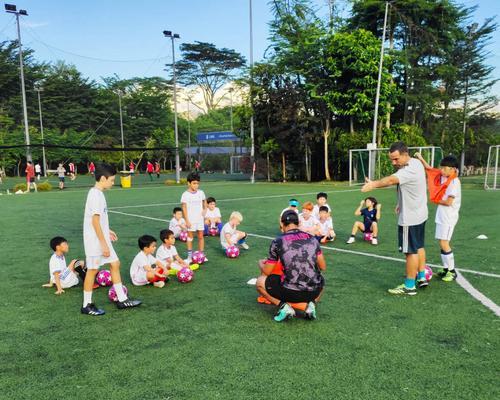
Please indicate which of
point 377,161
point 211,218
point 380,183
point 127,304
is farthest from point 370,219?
point 377,161

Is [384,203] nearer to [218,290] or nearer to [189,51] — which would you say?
[218,290]

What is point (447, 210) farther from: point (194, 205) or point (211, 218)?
point (211, 218)

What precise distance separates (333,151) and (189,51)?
50222mm

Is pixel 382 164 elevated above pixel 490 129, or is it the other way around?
pixel 490 129

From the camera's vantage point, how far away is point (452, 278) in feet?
22.4

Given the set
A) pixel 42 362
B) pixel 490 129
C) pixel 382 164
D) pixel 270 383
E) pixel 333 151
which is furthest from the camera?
pixel 490 129

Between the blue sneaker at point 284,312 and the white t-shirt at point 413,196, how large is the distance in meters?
2.11

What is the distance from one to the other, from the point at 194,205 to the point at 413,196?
4186mm

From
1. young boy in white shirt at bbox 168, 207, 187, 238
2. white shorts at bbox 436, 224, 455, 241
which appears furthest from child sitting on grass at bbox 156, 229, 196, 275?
white shorts at bbox 436, 224, 455, 241

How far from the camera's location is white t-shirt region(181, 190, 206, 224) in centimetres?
834

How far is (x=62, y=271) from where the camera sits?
6.72 m

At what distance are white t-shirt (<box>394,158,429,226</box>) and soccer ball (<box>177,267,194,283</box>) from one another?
11.3 feet

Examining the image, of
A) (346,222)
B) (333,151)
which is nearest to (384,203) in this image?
(346,222)

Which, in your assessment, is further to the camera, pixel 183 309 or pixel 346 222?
pixel 346 222
